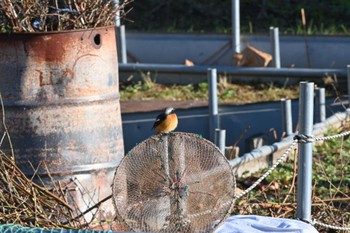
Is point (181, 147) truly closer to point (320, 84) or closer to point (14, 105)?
point (14, 105)

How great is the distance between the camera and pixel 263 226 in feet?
17.0

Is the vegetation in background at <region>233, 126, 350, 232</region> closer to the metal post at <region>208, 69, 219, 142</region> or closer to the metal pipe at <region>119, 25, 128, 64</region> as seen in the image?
the metal post at <region>208, 69, 219, 142</region>

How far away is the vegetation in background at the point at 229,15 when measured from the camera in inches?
755

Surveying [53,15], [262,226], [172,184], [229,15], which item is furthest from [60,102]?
[229,15]

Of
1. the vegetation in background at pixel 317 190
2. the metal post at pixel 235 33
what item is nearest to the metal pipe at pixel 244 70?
the metal post at pixel 235 33

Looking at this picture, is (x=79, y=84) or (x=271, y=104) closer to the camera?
(x=79, y=84)

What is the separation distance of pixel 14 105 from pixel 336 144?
401cm

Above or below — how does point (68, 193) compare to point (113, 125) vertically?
below

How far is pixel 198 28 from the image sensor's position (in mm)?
19828

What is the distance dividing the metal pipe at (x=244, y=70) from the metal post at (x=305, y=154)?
721 centimetres

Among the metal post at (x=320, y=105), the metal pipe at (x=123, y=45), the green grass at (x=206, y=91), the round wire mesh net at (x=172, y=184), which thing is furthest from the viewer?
the metal pipe at (x=123, y=45)

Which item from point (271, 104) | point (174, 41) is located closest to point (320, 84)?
point (271, 104)

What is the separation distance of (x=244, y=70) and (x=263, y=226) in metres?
9.03

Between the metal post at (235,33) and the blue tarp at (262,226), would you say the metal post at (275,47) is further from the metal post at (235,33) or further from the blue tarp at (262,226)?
the blue tarp at (262,226)
